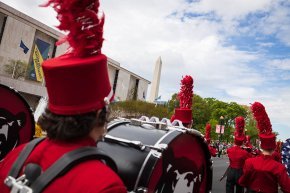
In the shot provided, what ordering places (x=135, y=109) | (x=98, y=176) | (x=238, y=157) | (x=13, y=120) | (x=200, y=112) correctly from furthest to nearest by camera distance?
(x=200, y=112) < (x=135, y=109) < (x=238, y=157) < (x=13, y=120) < (x=98, y=176)

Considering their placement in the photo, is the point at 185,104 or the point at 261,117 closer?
the point at 261,117

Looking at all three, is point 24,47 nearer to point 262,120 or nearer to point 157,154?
point 262,120

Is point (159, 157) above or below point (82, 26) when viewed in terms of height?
below

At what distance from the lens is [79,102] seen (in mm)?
1476

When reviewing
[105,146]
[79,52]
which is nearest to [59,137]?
[79,52]

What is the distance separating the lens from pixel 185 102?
5773 millimetres

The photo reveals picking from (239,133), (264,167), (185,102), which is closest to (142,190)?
(264,167)

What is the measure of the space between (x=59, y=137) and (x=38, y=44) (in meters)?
45.6

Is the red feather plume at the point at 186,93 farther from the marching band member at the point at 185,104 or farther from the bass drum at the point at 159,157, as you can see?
the bass drum at the point at 159,157

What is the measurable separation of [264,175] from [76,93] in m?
4.16

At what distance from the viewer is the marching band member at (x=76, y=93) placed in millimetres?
1452

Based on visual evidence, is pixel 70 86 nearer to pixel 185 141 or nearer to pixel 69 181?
pixel 69 181

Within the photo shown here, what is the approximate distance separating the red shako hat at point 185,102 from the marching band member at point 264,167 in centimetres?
101

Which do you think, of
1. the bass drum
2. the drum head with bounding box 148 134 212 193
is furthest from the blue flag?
the drum head with bounding box 148 134 212 193
